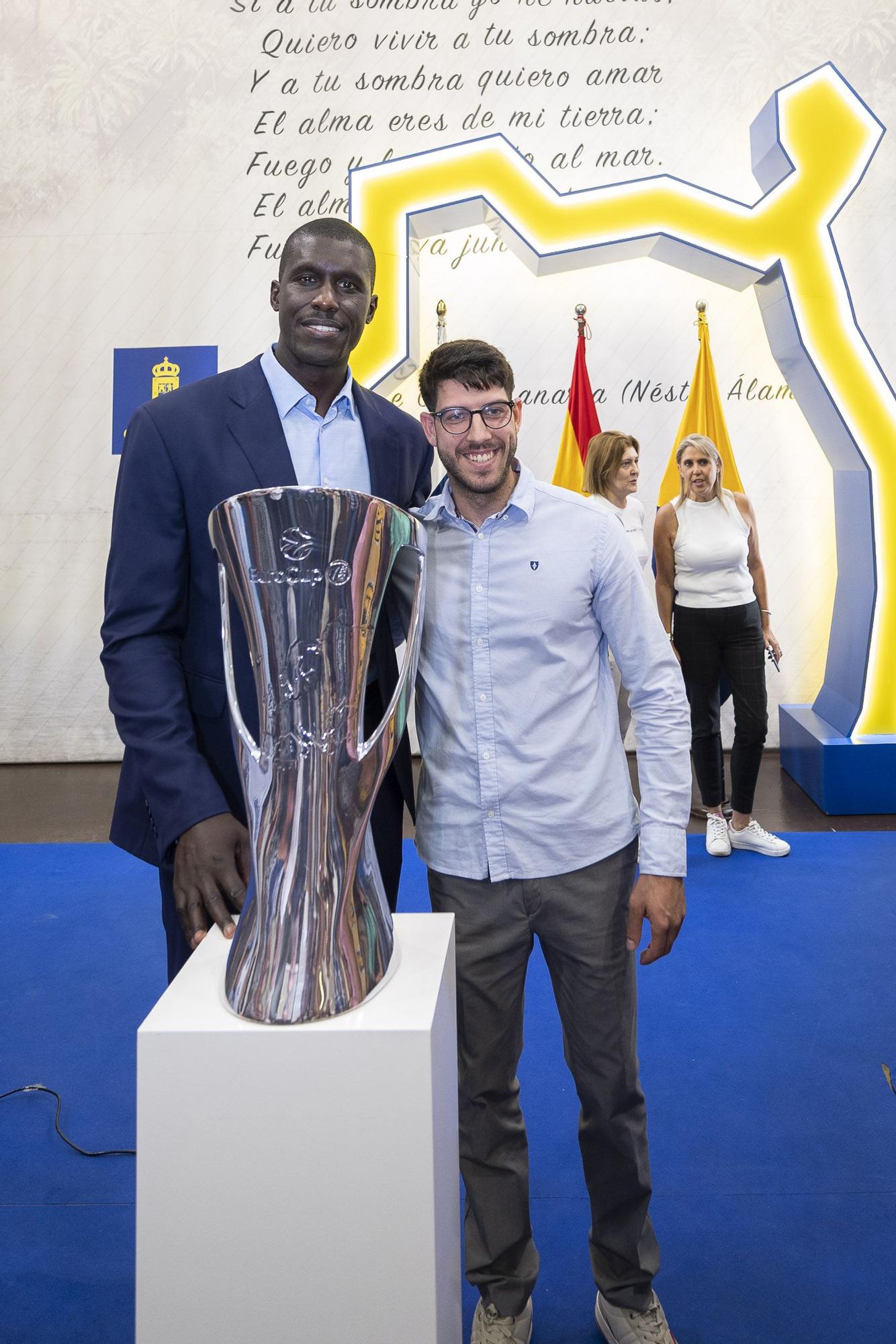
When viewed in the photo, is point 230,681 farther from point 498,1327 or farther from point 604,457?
point 604,457

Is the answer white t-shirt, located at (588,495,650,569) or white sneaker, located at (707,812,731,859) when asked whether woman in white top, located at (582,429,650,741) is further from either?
white sneaker, located at (707,812,731,859)

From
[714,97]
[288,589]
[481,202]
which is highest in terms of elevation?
[714,97]

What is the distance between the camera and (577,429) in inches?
195

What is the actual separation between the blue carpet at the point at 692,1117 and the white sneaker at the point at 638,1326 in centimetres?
6

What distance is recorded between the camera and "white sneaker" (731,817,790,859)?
11.9 feet

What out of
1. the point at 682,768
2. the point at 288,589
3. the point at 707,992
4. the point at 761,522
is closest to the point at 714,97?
the point at 761,522

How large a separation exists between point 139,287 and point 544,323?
2066mm

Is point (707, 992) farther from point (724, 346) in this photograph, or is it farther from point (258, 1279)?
point (724, 346)

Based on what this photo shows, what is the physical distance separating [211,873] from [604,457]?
2.90m

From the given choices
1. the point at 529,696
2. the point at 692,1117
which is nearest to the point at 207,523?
the point at 529,696

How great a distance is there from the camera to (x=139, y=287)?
17.1ft

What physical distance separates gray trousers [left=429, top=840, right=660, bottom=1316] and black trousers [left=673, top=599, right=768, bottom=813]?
2366 millimetres

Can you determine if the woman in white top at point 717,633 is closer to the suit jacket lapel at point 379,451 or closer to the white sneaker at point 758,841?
the white sneaker at point 758,841

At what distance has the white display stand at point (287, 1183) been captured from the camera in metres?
0.99
